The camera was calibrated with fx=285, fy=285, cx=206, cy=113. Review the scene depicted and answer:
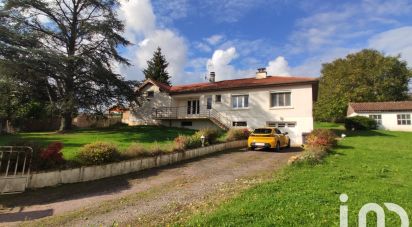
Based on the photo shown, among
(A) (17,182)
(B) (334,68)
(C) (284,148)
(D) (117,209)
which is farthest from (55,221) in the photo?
(B) (334,68)

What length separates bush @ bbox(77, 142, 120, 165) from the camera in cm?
1034

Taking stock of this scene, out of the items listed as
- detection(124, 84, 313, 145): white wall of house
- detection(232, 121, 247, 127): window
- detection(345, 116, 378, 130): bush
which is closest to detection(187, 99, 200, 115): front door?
detection(124, 84, 313, 145): white wall of house

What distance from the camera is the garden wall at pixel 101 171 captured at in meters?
8.98

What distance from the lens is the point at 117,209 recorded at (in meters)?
6.98

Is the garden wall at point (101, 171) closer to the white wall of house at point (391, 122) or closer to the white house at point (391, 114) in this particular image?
the white house at point (391, 114)

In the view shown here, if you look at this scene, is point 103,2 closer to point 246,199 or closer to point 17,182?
point 17,182

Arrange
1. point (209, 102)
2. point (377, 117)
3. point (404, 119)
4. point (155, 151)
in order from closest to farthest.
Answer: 1. point (155, 151)
2. point (209, 102)
3. point (404, 119)
4. point (377, 117)

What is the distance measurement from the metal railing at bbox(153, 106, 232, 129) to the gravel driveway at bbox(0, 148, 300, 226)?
52.5ft

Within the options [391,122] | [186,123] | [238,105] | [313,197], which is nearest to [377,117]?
[391,122]

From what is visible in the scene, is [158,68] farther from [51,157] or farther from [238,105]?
[51,157]

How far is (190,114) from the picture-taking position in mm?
30812

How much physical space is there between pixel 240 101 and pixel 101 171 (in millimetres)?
19142

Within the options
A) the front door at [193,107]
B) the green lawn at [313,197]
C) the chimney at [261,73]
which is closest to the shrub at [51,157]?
the green lawn at [313,197]

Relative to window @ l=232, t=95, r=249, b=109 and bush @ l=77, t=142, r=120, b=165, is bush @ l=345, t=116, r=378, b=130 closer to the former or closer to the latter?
window @ l=232, t=95, r=249, b=109
